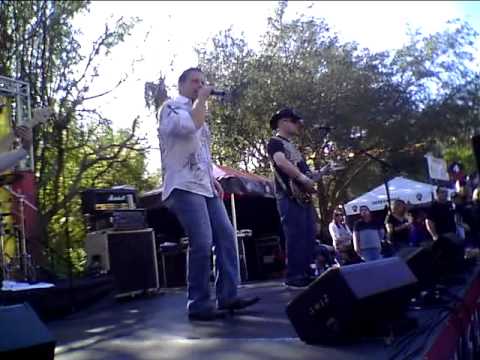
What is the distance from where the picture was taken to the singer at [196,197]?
3463mm

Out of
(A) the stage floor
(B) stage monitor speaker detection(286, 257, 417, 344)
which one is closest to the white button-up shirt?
(A) the stage floor

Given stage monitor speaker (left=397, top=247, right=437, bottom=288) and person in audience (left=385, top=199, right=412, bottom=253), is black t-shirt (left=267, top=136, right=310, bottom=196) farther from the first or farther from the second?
person in audience (left=385, top=199, right=412, bottom=253)

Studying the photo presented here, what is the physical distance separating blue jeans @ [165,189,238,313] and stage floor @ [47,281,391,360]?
159 millimetres

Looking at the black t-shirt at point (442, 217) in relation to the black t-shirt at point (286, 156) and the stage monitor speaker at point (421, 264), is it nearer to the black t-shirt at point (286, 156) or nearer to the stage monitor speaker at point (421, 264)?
the black t-shirt at point (286, 156)

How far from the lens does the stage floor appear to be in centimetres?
243

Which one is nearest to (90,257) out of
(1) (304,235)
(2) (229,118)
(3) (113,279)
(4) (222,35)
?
(3) (113,279)

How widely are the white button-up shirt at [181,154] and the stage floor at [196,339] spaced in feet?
2.53

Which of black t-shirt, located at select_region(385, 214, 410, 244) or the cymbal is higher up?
the cymbal

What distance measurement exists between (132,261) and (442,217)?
4.93 m

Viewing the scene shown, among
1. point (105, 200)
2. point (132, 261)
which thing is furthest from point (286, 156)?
point (105, 200)

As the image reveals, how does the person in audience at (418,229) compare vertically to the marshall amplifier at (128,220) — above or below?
below

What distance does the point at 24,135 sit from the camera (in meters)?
3.23

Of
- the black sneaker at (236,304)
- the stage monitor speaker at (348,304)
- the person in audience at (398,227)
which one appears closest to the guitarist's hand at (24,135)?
the black sneaker at (236,304)

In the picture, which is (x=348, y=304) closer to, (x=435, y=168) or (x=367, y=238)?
(x=367, y=238)
